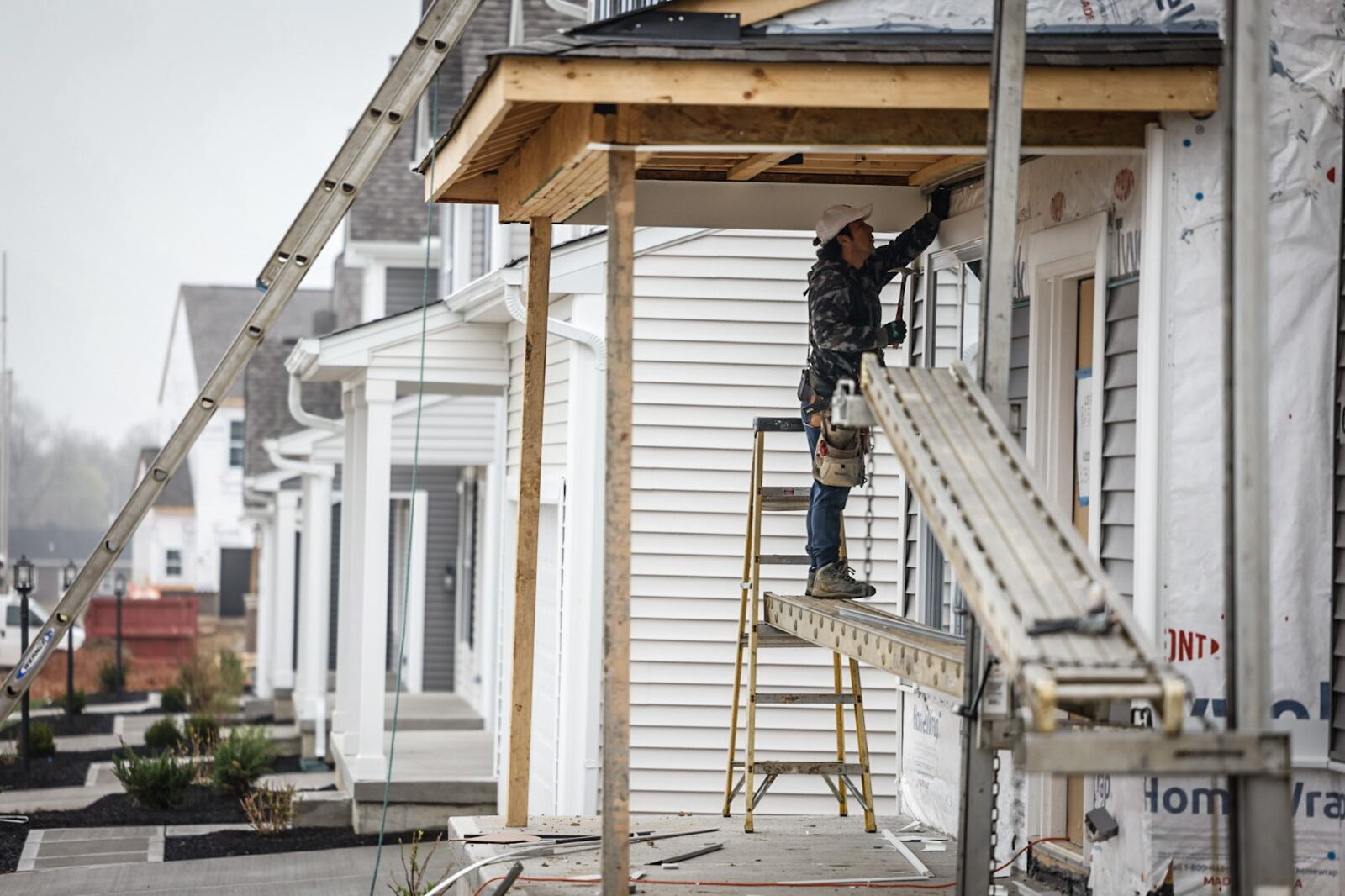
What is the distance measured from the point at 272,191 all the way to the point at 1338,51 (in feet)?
285

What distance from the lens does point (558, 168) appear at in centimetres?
649

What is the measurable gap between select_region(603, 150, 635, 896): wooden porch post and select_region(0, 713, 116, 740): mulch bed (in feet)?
54.7

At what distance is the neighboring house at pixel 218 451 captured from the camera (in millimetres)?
53594

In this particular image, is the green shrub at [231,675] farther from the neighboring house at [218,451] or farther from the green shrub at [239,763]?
the neighboring house at [218,451]

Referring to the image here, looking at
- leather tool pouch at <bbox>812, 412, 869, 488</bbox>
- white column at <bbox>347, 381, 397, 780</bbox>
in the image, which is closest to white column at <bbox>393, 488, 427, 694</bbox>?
white column at <bbox>347, 381, 397, 780</bbox>

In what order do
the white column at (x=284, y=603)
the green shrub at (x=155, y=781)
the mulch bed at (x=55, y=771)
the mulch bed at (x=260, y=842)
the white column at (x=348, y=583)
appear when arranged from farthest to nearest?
the white column at (x=284, y=603)
the mulch bed at (x=55, y=771)
the white column at (x=348, y=583)
the green shrub at (x=155, y=781)
the mulch bed at (x=260, y=842)

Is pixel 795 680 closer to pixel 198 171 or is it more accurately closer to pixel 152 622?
pixel 152 622

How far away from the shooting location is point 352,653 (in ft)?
49.2

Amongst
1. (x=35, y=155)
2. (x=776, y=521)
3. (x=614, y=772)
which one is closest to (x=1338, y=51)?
(x=614, y=772)

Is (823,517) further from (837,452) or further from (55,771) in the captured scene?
(55,771)

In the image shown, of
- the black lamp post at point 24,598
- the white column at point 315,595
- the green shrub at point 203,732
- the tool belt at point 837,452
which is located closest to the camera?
the tool belt at point 837,452

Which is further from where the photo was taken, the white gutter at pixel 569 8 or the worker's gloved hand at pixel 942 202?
the white gutter at pixel 569 8

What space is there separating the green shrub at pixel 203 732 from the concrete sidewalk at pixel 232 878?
16.3ft

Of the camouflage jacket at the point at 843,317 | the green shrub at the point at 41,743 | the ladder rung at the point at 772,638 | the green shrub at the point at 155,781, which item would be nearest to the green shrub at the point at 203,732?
the green shrub at the point at 41,743
